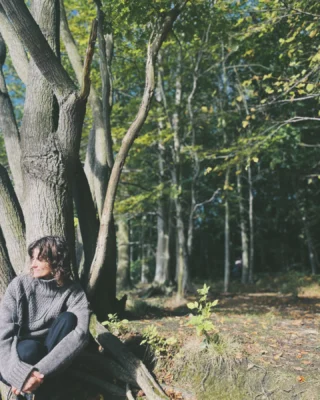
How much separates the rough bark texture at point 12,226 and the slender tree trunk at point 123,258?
10.6 meters

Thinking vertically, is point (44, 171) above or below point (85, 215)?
above

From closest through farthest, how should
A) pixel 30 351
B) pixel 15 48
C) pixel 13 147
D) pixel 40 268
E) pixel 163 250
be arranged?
pixel 30 351
pixel 40 268
pixel 13 147
pixel 15 48
pixel 163 250

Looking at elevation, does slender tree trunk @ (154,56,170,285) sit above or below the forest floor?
above

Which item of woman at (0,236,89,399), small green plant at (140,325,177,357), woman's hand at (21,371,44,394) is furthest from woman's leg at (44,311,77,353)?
small green plant at (140,325,177,357)

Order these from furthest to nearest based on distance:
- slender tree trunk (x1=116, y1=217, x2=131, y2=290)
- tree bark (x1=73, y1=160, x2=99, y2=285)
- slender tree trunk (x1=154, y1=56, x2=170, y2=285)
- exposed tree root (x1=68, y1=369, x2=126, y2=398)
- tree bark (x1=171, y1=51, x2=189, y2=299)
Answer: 1. slender tree trunk (x1=116, y1=217, x2=131, y2=290)
2. slender tree trunk (x1=154, y1=56, x2=170, y2=285)
3. tree bark (x1=171, y1=51, x2=189, y2=299)
4. tree bark (x1=73, y1=160, x2=99, y2=285)
5. exposed tree root (x1=68, y1=369, x2=126, y2=398)

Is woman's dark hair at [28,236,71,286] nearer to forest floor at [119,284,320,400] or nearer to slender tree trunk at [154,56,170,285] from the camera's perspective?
forest floor at [119,284,320,400]

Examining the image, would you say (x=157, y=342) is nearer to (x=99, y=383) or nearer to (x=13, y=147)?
(x=99, y=383)

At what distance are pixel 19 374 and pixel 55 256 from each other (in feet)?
3.26

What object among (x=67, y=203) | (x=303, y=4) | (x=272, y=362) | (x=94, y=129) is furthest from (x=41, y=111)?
(x=303, y=4)

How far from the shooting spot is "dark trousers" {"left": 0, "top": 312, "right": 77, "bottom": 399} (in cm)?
325

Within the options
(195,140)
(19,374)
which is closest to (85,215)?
(19,374)

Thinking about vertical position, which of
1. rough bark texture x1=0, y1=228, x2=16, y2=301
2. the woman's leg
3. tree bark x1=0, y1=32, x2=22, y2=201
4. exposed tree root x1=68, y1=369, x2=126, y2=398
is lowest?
exposed tree root x1=68, y1=369, x2=126, y2=398

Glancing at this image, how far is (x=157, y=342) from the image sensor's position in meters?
4.37

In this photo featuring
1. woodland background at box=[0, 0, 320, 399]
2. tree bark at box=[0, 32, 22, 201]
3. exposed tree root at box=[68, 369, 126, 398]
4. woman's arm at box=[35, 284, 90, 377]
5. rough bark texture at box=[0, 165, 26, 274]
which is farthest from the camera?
woodland background at box=[0, 0, 320, 399]
